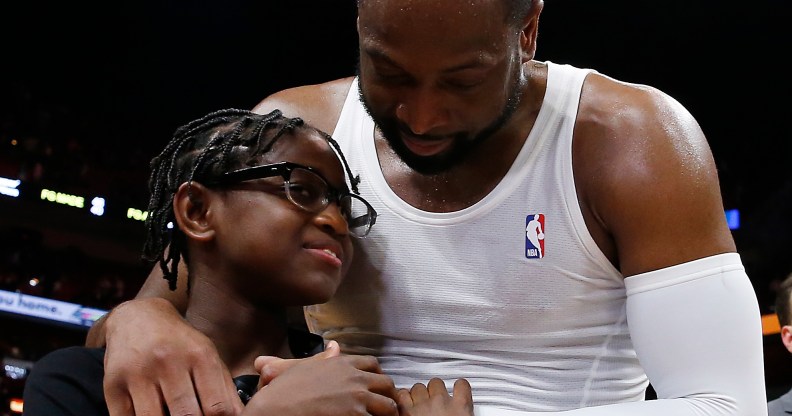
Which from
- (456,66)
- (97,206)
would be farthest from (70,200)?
(456,66)

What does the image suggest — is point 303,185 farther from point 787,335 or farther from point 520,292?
point 787,335

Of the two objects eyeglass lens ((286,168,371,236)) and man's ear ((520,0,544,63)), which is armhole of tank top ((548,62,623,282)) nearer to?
man's ear ((520,0,544,63))

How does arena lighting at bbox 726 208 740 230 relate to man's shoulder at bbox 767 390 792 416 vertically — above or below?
below

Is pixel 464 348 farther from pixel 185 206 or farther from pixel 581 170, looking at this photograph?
pixel 185 206

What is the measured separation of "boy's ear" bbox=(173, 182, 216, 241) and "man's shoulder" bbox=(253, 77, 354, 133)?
26cm

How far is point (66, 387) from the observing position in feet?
4.40

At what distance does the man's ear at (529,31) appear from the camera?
143cm

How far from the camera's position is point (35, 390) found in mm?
1335

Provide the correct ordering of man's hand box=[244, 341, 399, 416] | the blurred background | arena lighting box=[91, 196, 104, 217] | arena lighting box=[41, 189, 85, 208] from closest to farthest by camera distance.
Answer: man's hand box=[244, 341, 399, 416], the blurred background, arena lighting box=[41, 189, 85, 208], arena lighting box=[91, 196, 104, 217]

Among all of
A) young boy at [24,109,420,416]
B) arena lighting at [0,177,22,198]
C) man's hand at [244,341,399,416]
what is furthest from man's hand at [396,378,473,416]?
arena lighting at [0,177,22,198]

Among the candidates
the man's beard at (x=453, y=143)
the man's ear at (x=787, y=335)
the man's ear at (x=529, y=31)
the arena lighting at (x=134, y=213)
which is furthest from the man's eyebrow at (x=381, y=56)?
the arena lighting at (x=134, y=213)

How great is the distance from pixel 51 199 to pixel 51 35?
190 centimetres

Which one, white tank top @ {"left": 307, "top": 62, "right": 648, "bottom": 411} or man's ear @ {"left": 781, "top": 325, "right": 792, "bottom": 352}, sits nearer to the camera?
white tank top @ {"left": 307, "top": 62, "right": 648, "bottom": 411}

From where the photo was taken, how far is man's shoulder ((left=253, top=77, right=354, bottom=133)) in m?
1.75
